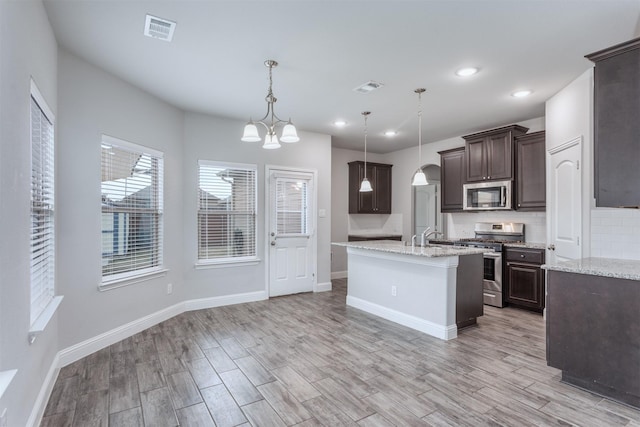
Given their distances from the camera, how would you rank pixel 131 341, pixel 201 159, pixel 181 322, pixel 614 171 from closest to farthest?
pixel 614 171 → pixel 131 341 → pixel 181 322 → pixel 201 159

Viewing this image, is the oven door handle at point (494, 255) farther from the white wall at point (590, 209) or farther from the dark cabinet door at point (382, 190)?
the dark cabinet door at point (382, 190)

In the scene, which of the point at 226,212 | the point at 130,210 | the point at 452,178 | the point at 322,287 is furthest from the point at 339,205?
the point at 130,210

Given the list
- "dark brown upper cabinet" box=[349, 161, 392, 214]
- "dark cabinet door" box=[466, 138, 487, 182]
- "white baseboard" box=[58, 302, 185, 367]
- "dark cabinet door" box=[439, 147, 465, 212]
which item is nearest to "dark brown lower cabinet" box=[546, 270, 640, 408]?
"dark cabinet door" box=[466, 138, 487, 182]

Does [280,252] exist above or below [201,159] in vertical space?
below

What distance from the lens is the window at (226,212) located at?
186 inches

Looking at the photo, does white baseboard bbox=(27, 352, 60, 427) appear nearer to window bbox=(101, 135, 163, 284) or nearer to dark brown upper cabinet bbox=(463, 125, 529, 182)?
window bbox=(101, 135, 163, 284)

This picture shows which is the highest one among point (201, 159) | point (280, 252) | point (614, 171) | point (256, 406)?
point (201, 159)

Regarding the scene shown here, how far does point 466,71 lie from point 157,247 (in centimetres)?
405

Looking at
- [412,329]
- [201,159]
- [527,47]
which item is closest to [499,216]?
[412,329]

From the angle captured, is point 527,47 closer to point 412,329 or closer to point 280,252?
point 412,329

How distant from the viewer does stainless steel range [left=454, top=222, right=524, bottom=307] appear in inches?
185

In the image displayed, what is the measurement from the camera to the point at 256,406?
229 cm

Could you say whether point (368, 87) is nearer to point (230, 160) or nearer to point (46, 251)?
point (230, 160)

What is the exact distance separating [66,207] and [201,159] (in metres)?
1.98
